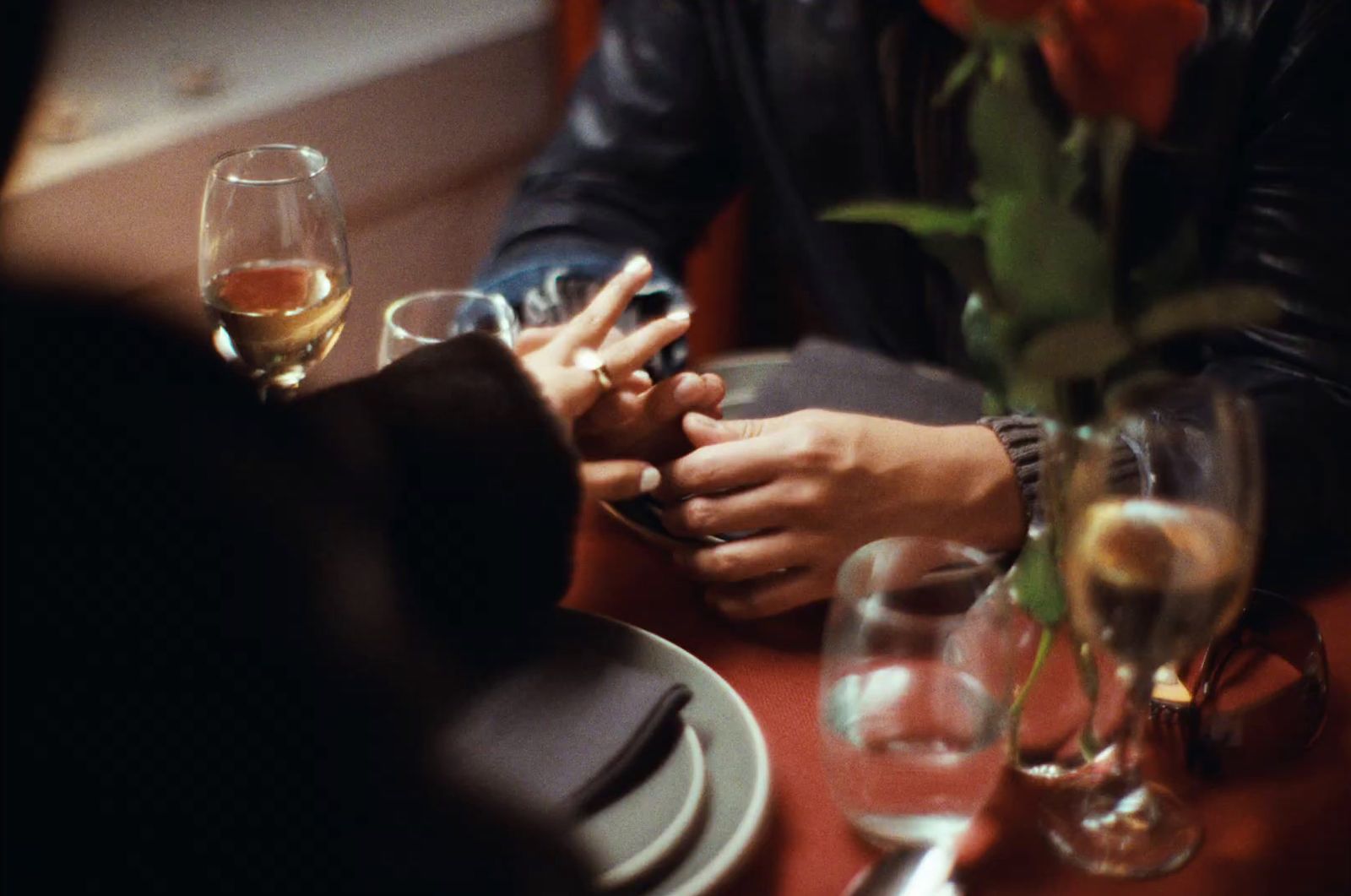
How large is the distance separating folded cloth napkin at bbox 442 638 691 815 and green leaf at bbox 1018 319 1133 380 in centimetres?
27

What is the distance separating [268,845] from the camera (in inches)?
20.0

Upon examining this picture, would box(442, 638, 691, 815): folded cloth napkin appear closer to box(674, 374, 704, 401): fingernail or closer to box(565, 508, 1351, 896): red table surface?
box(565, 508, 1351, 896): red table surface

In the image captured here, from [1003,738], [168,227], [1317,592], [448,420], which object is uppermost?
[448,420]

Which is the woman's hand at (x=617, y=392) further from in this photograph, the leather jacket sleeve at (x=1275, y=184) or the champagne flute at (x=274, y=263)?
the leather jacket sleeve at (x=1275, y=184)

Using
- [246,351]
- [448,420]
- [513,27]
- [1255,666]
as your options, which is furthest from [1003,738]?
[513,27]

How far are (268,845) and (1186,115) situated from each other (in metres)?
0.92

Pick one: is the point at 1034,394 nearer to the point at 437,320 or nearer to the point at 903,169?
the point at 437,320

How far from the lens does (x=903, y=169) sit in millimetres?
1399

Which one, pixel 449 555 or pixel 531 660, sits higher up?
pixel 449 555

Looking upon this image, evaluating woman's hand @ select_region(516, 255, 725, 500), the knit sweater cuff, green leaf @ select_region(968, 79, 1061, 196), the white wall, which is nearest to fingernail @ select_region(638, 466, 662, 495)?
woman's hand @ select_region(516, 255, 725, 500)

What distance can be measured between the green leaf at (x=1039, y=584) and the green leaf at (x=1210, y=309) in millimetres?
145

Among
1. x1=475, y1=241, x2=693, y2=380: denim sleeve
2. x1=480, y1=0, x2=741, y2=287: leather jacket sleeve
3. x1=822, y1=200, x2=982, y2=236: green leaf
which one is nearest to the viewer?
x1=822, y1=200, x2=982, y2=236: green leaf

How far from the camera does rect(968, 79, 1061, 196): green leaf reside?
0.54m

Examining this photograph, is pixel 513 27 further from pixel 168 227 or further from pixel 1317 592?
pixel 1317 592
